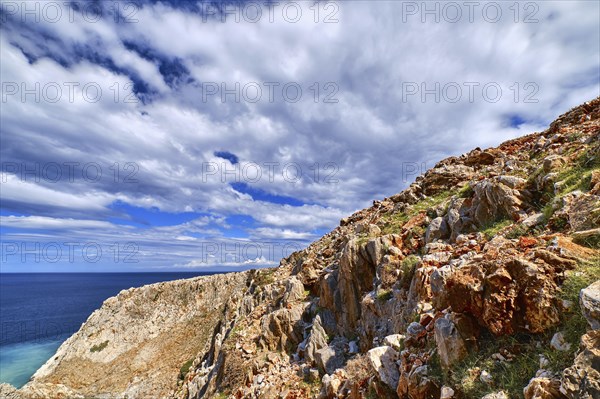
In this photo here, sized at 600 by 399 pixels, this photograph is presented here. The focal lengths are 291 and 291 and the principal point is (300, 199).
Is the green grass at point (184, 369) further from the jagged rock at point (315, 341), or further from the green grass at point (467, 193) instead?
the green grass at point (467, 193)

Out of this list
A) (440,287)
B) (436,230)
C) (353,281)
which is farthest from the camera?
(353,281)

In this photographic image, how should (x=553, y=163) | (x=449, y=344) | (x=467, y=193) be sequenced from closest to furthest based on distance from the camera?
(x=449, y=344)
(x=553, y=163)
(x=467, y=193)

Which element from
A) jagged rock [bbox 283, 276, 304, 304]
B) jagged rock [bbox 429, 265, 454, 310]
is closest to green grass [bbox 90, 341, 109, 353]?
jagged rock [bbox 283, 276, 304, 304]

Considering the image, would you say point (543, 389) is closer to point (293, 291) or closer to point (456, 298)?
point (456, 298)

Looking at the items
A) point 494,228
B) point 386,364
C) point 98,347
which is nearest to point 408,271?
point 494,228

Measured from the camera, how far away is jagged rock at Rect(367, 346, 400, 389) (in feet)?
28.3

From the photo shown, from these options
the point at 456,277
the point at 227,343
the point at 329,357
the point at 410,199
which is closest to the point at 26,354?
Result: the point at 227,343

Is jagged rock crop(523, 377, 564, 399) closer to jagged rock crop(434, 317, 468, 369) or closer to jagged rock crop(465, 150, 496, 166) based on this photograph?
jagged rock crop(434, 317, 468, 369)

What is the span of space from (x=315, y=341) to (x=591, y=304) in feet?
48.5

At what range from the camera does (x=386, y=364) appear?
357 inches

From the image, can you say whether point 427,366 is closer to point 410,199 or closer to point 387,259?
point 387,259

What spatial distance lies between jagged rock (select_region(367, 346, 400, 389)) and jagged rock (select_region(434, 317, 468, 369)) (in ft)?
6.63

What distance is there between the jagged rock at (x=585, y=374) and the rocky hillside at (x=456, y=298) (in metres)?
0.02

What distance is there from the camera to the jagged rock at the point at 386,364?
8617 millimetres
